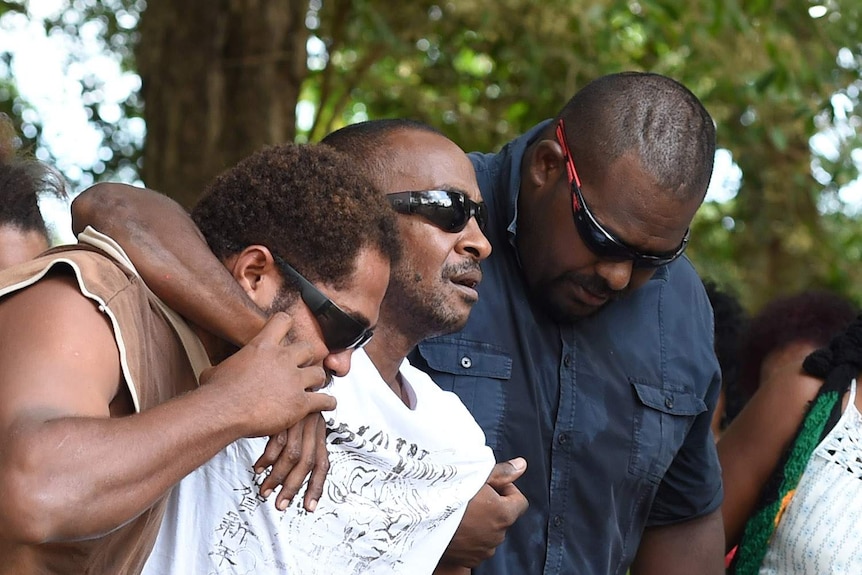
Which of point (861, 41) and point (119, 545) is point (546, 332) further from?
point (861, 41)

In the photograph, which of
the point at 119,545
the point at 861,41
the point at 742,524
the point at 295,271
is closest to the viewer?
the point at 119,545

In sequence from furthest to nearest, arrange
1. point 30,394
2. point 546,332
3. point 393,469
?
point 546,332 < point 393,469 < point 30,394

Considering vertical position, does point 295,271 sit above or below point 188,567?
above

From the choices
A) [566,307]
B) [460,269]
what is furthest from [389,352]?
[566,307]

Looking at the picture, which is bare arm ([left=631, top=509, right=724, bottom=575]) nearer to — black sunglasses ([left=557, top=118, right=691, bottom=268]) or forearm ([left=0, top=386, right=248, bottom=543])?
black sunglasses ([left=557, top=118, right=691, bottom=268])

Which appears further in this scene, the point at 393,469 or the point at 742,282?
the point at 742,282

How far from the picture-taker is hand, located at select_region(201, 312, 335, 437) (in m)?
2.04

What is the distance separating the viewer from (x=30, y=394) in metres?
1.83

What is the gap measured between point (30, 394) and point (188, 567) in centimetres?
67

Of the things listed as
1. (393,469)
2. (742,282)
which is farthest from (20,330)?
(742,282)

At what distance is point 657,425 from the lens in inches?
140

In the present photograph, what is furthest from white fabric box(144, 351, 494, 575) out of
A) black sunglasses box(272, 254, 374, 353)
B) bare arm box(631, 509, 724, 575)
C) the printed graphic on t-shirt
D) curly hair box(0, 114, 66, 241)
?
bare arm box(631, 509, 724, 575)

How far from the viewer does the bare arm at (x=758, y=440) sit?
150 inches

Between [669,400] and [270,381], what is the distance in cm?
178
